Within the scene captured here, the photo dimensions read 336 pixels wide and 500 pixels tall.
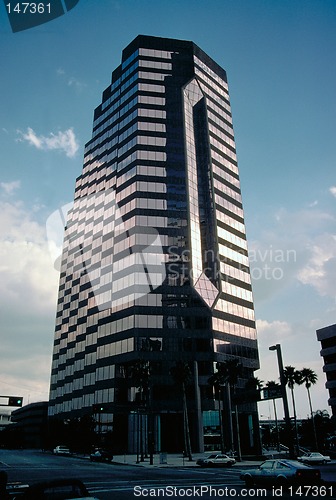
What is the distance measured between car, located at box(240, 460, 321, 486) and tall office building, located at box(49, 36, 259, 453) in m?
42.5

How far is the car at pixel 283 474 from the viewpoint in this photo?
17797 mm

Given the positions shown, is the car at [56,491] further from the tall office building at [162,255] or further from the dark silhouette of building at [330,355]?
the dark silhouette of building at [330,355]

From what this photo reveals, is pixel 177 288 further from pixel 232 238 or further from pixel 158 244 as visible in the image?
pixel 232 238

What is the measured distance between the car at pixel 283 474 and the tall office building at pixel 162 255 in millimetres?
42502

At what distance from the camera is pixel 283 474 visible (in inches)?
723

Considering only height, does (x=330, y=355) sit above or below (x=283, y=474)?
above

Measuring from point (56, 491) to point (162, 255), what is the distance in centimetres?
7653

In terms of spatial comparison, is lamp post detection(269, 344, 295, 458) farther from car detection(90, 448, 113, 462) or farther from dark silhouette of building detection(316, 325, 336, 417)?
dark silhouette of building detection(316, 325, 336, 417)

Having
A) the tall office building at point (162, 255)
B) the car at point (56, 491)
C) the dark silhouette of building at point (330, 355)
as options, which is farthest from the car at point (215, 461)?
the dark silhouette of building at point (330, 355)

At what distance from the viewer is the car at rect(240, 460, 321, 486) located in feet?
58.4

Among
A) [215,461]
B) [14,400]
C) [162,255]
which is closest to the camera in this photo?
[14,400]
